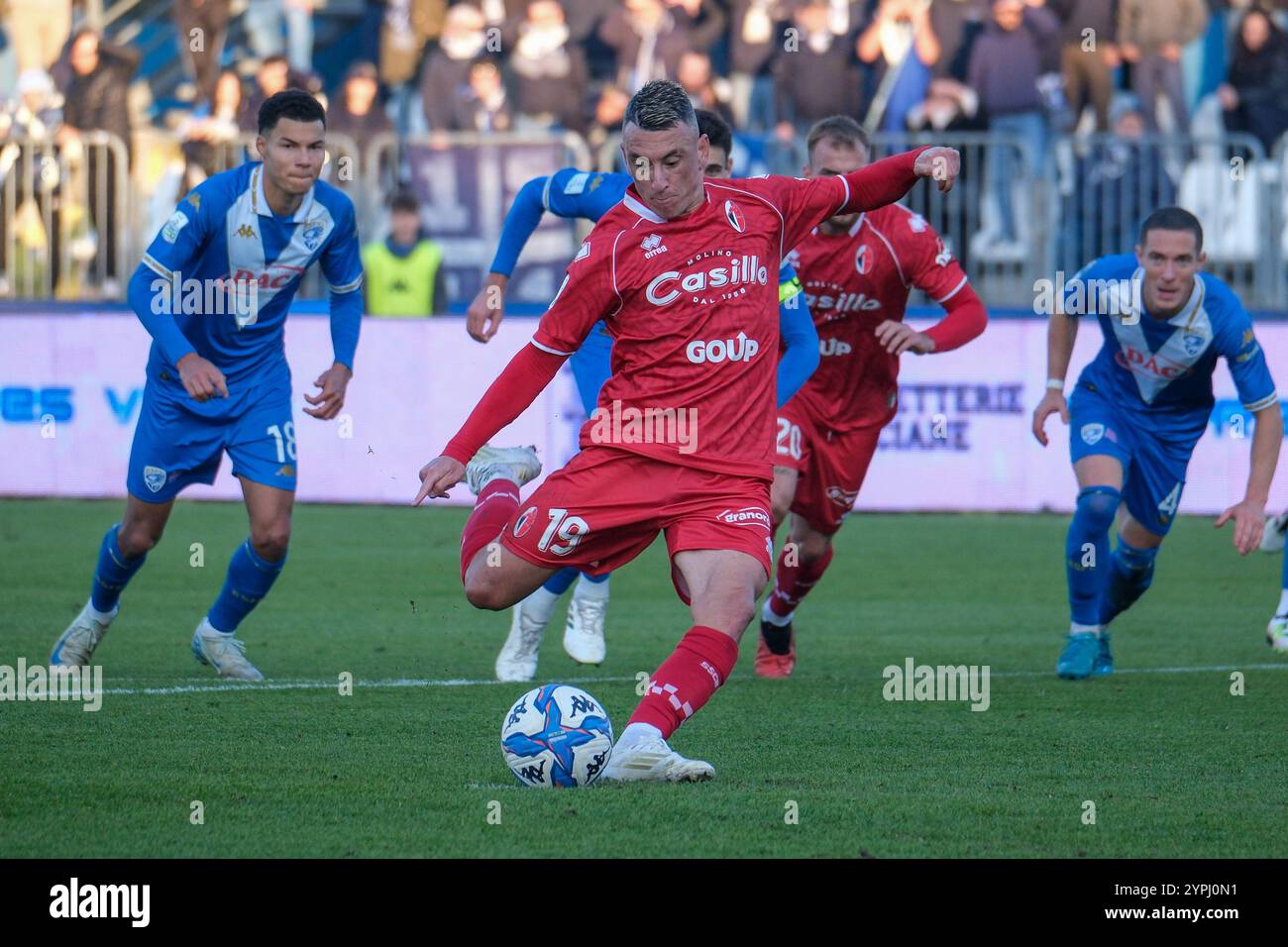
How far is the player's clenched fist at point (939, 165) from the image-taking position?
6.45 meters

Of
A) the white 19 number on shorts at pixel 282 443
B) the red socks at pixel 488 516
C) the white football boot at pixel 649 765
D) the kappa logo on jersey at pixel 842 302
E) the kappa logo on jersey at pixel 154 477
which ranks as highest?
the kappa logo on jersey at pixel 842 302

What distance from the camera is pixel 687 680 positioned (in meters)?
6.21

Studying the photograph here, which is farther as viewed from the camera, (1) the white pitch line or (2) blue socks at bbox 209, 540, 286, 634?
(2) blue socks at bbox 209, 540, 286, 634

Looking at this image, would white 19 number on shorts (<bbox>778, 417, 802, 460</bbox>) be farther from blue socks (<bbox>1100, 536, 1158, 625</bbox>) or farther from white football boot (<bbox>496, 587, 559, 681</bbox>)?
blue socks (<bbox>1100, 536, 1158, 625</bbox>)

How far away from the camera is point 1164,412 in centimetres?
933

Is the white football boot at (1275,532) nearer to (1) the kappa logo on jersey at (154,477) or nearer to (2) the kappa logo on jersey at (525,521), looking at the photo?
(2) the kappa logo on jersey at (525,521)

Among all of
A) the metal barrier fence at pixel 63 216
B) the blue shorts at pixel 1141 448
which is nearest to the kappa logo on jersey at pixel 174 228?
the blue shorts at pixel 1141 448

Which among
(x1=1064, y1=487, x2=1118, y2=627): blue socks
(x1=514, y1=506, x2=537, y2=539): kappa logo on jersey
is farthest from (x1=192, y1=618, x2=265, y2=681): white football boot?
(x1=1064, y1=487, x2=1118, y2=627): blue socks

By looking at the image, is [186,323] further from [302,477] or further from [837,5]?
[837,5]

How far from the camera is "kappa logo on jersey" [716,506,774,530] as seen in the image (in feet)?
21.2

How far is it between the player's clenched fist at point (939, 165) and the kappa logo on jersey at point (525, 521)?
5.43ft

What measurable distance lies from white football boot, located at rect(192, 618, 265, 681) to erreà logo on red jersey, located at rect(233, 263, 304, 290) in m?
1.47

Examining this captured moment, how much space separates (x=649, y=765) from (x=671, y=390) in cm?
121

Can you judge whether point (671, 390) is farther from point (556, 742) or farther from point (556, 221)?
point (556, 221)
